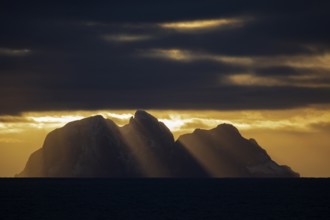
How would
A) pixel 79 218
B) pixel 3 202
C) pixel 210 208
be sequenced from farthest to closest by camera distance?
pixel 3 202 < pixel 210 208 < pixel 79 218

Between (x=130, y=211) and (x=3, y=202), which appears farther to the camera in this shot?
(x=3, y=202)

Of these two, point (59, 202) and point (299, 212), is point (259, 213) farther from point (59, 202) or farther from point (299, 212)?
point (59, 202)

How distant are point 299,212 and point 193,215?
22151 mm

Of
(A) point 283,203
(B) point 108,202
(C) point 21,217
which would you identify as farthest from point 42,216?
(A) point 283,203

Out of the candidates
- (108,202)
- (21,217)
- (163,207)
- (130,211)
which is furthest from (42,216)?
(108,202)

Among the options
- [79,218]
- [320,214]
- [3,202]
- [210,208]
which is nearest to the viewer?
[79,218]

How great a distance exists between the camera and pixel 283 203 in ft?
604

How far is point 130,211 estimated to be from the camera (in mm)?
156375

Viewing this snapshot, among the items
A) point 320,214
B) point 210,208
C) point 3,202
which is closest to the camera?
point 320,214

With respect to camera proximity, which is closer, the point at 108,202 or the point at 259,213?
the point at 259,213

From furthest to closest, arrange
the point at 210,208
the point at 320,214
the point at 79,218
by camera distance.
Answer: the point at 210,208
the point at 320,214
the point at 79,218

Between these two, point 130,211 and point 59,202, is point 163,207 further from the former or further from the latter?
point 59,202

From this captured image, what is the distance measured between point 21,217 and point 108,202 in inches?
1986

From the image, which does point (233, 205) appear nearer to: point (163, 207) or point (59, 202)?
point (163, 207)
